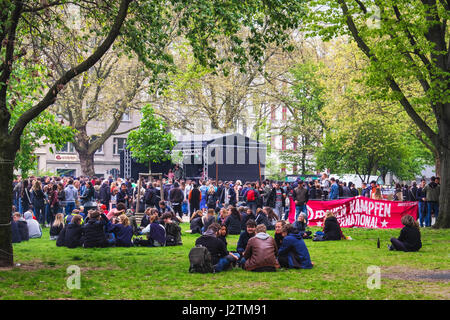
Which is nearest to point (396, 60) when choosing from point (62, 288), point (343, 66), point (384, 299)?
point (384, 299)

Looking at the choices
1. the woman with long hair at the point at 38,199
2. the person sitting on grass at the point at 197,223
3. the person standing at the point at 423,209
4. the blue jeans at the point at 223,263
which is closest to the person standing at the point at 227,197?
the person sitting on grass at the point at 197,223

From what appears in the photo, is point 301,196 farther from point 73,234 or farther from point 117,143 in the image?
point 117,143

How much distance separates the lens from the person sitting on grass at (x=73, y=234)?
682 inches

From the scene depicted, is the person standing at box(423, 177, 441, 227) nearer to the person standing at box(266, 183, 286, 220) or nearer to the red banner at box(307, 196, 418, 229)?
the red banner at box(307, 196, 418, 229)

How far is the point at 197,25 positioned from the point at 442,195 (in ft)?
42.8

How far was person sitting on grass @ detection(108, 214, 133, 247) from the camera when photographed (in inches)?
701

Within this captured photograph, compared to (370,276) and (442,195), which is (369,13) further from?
(370,276)

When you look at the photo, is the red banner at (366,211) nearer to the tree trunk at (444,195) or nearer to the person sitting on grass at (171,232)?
the tree trunk at (444,195)

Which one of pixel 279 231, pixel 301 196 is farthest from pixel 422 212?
pixel 279 231

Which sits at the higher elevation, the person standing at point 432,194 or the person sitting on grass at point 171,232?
the person standing at point 432,194

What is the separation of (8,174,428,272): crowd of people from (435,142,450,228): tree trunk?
3.92 feet

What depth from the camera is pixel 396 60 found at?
2181 cm

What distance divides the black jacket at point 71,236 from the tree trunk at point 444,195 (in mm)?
13170

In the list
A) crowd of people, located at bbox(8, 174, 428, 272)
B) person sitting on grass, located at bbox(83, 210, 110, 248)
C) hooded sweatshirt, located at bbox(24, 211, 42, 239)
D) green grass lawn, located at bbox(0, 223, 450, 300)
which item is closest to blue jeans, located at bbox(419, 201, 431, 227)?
crowd of people, located at bbox(8, 174, 428, 272)
